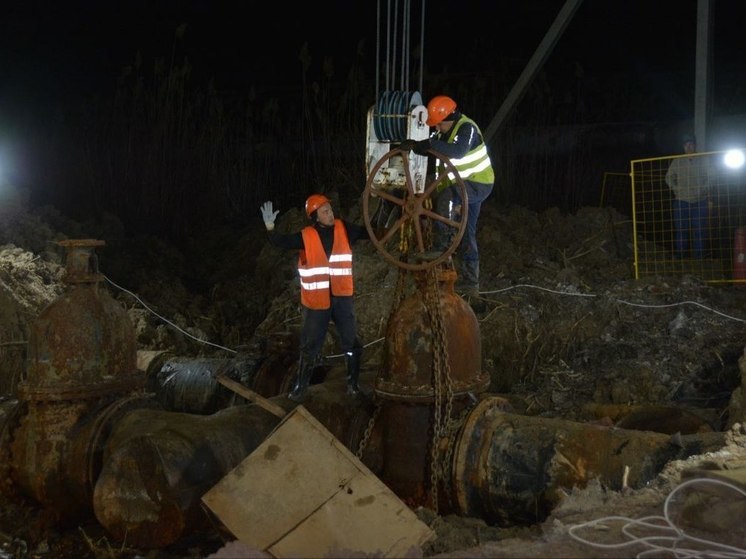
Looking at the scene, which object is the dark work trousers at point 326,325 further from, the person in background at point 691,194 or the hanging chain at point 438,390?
the person in background at point 691,194

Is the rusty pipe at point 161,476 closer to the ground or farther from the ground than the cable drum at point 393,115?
closer to the ground

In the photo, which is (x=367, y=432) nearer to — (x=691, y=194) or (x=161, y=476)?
(x=161, y=476)

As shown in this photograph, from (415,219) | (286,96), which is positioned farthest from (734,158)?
(286,96)

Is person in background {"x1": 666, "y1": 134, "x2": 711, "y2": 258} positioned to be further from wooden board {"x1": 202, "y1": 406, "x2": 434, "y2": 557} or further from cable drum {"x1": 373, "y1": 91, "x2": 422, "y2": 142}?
wooden board {"x1": 202, "y1": 406, "x2": 434, "y2": 557}

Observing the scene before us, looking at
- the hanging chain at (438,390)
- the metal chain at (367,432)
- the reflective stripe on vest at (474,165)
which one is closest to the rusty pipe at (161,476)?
the metal chain at (367,432)

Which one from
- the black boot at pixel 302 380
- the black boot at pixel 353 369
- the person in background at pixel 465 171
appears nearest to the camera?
the black boot at pixel 302 380

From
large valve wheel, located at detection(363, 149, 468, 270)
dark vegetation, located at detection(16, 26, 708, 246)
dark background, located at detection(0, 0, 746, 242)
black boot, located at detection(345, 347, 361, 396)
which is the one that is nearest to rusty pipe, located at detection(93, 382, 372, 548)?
black boot, located at detection(345, 347, 361, 396)

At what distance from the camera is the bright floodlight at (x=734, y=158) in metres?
Result: 8.42

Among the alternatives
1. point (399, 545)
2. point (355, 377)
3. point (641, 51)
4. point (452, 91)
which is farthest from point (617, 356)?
point (641, 51)

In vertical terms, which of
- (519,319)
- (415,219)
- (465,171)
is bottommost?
(519,319)

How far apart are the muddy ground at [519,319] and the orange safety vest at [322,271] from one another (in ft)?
2.01

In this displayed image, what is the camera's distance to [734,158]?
8.48 metres

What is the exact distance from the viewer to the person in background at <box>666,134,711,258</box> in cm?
896

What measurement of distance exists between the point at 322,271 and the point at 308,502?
1.94 metres
